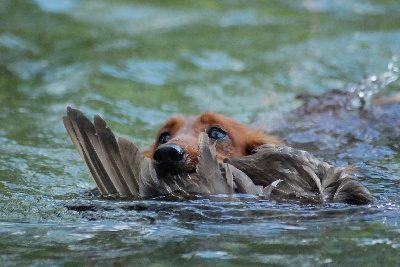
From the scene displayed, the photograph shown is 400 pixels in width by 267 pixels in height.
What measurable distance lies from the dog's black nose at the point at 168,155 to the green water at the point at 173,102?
200 mm

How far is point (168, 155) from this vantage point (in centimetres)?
353

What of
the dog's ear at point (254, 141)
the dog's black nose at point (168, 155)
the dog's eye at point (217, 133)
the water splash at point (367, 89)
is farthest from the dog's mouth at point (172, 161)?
the water splash at point (367, 89)

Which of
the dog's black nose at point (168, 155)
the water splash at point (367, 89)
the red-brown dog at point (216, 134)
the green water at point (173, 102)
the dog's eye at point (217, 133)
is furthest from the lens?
the water splash at point (367, 89)

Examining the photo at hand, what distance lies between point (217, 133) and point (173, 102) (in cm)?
268

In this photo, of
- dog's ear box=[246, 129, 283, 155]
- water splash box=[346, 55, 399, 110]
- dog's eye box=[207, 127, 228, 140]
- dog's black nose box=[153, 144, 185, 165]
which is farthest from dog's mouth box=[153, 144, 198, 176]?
water splash box=[346, 55, 399, 110]

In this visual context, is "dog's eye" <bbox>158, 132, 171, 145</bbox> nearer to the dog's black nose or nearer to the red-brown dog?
the red-brown dog

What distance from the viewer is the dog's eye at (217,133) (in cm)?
429

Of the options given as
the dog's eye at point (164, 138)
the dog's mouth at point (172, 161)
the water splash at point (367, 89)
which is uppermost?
the water splash at point (367, 89)

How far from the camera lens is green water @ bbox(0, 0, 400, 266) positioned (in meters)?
3.02

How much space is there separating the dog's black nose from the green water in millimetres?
200

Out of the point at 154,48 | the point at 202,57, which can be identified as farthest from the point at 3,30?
the point at 202,57

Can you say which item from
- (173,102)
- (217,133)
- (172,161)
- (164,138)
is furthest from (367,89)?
(172,161)

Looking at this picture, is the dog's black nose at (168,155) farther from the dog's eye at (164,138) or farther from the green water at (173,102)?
the dog's eye at (164,138)

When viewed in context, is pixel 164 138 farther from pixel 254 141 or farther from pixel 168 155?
pixel 168 155
